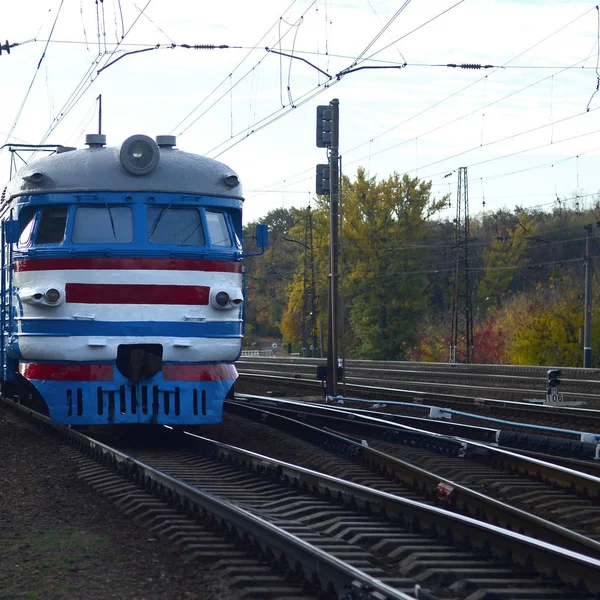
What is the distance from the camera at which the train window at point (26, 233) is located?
1120cm

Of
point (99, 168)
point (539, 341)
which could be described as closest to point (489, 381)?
point (539, 341)

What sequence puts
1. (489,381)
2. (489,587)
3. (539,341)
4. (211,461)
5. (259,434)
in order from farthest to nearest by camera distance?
(539,341)
(489,381)
(259,434)
(211,461)
(489,587)

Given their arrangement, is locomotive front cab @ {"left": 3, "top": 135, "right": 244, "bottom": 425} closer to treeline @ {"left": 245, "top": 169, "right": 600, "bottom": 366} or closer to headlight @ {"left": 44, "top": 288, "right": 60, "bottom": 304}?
headlight @ {"left": 44, "top": 288, "right": 60, "bottom": 304}

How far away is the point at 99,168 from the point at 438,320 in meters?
44.2

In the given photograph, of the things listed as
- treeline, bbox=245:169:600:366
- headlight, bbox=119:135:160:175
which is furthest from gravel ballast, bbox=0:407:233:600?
treeline, bbox=245:169:600:366

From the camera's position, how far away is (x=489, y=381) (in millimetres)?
26500

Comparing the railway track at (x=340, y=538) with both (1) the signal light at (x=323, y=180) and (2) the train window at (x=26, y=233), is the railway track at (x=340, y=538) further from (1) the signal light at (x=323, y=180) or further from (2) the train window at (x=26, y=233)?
(1) the signal light at (x=323, y=180)

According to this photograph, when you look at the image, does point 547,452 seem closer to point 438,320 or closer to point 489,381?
point 489,381

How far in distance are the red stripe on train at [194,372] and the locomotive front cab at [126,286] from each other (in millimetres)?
13

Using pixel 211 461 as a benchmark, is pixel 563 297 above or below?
above

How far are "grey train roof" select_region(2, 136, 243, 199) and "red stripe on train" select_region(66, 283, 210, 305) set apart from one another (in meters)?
1.11

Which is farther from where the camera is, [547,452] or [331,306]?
[331,306]

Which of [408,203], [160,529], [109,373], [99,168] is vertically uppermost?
[408,203]

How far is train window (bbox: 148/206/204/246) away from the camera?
11203mm
